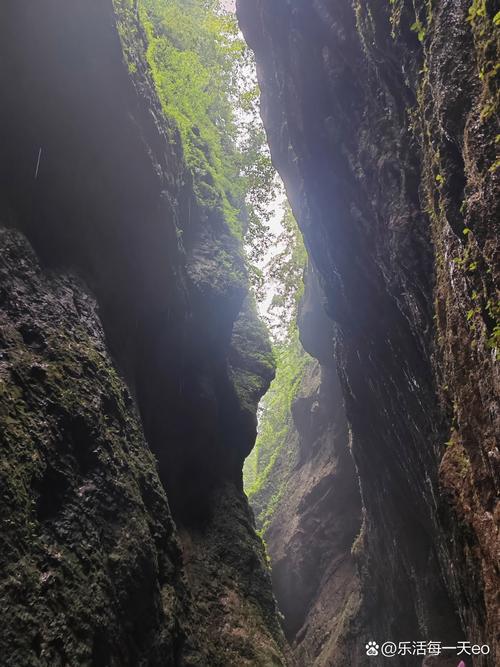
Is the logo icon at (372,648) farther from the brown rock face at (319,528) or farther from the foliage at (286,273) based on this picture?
the foliage at (286,273)

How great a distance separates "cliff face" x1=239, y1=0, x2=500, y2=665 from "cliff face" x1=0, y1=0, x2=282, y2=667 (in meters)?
2.91

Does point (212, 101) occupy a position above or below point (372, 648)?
above

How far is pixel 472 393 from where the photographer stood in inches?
178

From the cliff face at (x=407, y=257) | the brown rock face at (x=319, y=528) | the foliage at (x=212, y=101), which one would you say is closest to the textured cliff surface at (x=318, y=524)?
the brown rock face at (x=319, y=528)

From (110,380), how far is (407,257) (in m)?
4.26

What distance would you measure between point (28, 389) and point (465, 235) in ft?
14.3

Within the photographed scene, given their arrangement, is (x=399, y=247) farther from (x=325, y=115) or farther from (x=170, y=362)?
(x=170, y=362)

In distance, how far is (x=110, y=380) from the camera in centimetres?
604

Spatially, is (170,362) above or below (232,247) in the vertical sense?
below

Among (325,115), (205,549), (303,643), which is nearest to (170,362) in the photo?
(205,549)

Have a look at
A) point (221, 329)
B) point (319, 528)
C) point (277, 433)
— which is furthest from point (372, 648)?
point (277, 433)

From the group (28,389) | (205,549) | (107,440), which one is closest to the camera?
(28,389)

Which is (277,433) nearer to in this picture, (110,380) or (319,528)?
(319,528)

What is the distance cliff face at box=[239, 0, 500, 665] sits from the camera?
4.04 meters
